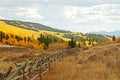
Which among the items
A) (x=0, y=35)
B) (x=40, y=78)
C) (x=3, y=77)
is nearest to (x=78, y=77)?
(x=40, y=78)

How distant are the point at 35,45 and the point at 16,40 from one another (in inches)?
534

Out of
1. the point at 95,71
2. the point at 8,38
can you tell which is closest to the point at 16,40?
the point at 8,38

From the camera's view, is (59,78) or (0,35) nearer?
(59,78)

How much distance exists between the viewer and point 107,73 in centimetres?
2127

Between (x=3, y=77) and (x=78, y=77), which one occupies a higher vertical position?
(x=3, y=77)

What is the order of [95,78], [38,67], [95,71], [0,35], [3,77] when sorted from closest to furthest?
[3,77]
[95,78]
[38,67]
[95,71]
[0,35]

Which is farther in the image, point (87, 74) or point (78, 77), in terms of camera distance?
point (87, 74)

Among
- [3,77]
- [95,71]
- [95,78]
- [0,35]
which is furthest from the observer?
[0,35]

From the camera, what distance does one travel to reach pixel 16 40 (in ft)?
644

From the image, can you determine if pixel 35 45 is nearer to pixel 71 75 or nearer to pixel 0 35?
pixel 0 35

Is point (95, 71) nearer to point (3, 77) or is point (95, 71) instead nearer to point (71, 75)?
point (71, 75)

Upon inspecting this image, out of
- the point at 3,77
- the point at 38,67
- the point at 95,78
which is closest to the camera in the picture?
the point at 3,77

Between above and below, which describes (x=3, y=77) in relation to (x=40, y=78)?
above

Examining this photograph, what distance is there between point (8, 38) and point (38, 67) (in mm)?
178603
